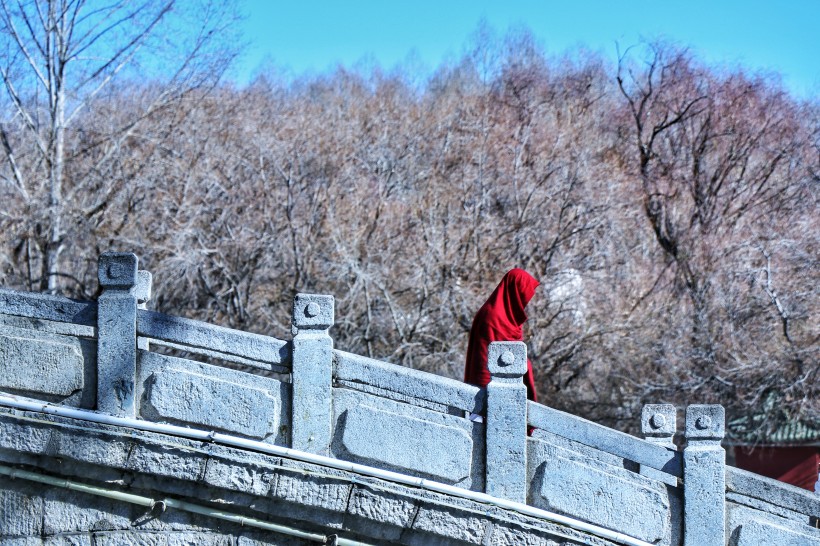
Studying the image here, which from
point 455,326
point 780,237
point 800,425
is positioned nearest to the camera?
point 800,425

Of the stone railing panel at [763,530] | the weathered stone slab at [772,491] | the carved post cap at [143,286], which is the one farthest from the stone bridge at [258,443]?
the carved post cap at [143,286]

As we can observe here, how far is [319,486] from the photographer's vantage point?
19.3ft

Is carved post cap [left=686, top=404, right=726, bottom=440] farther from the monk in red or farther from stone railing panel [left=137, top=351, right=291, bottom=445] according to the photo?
stone railing panel [left=137, top=351, right=291, bottom=445]

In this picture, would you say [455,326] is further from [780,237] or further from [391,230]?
[780,237]

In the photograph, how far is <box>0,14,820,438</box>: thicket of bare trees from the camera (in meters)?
12.8

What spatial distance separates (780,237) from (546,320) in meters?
3.59

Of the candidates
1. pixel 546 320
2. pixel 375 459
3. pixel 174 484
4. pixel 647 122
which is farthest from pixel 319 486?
pixel 647 122

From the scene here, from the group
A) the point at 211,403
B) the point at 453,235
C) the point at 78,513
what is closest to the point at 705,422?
the point at 211,403

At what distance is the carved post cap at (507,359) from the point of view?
5.91m

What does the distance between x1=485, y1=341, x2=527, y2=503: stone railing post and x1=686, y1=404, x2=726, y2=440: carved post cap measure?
41.7 inches

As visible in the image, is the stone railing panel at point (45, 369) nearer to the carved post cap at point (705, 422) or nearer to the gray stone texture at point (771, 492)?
the carved post cap at point (705, 422)

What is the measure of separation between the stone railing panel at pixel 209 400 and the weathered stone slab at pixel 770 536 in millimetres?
2915

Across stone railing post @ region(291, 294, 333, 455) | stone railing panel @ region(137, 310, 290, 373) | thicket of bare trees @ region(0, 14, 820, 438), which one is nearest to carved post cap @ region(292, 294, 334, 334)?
stone railing post @ region(291, 294, 333, 455)

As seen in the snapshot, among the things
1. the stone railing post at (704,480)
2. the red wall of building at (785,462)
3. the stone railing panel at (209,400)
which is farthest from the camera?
the red wall of building at (785,462)
